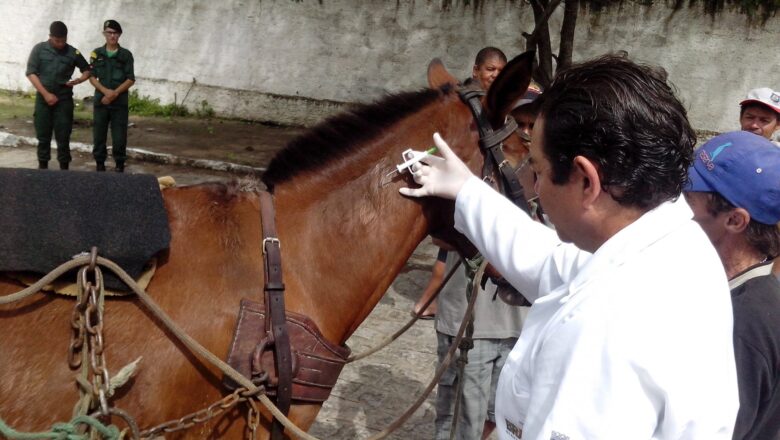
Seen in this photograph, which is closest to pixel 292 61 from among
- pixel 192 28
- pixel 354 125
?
pixel 192 28

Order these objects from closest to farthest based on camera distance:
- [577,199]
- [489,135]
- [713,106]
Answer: [577,199] → [489,135] → [713,106]

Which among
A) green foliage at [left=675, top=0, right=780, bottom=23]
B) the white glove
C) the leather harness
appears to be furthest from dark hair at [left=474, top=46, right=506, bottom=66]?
green foliage at [left=675, top=0, right=780, bottom=23]

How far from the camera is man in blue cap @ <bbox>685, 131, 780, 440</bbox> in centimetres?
158

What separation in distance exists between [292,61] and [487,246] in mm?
11282

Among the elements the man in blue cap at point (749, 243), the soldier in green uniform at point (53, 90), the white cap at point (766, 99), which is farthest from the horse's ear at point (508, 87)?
the soldier in green uniform at point (53, 90)

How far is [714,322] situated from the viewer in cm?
109

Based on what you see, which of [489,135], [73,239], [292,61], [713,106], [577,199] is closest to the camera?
[577,199]

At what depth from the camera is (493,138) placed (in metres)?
2.03

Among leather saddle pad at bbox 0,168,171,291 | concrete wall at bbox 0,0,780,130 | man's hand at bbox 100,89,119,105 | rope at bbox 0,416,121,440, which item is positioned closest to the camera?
rope at bbox 0,416,121,440

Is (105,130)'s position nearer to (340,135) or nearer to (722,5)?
(340,135)

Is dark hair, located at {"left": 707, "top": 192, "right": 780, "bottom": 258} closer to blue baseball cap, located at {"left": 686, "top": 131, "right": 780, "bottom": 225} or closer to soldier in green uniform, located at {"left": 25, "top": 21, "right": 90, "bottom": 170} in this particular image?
blue baseball cap, located at {"left": 686, "top": 131, "right": 780, "bottom": 225}

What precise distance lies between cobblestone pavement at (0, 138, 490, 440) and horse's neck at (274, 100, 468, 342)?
180cm

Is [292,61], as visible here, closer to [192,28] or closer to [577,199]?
[192,28]

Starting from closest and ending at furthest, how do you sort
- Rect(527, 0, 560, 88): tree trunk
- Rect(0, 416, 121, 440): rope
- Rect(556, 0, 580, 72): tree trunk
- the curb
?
Rect(0, 416, 121, 440): rope, Rect(527, 0, 560, 88): tree trunk, Rect(556, 0, 580, 72): tree trunk, the curb
